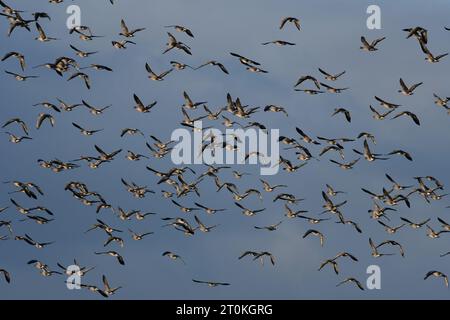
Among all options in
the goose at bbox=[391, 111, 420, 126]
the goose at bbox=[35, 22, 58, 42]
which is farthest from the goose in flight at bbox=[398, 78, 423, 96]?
the goose at bbox=[35, 22, 58, 42]

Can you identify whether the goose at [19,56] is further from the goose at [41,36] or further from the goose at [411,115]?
the goose at [411,115]

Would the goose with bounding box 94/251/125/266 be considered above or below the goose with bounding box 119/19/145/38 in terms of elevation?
below

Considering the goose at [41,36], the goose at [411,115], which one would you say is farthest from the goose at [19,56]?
the goose at [411,115]

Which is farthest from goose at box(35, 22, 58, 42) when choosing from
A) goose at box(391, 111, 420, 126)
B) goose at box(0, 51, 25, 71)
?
goose at box(391, 111, 420, 126)

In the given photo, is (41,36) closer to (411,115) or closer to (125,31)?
(125,31)

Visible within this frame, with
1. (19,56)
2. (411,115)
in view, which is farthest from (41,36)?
(411,115)

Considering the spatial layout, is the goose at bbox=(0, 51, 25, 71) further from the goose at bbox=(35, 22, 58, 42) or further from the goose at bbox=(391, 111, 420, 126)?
the goose at bbox=(391, 111, 420, 126)

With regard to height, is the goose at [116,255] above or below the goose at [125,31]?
below

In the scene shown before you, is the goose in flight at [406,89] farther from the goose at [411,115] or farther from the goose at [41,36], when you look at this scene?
the goose at [41,36]

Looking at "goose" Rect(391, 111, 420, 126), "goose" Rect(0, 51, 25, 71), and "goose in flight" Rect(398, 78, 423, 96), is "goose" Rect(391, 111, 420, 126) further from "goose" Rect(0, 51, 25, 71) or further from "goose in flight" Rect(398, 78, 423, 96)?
"goose" Rect(0, 51, 25, 71)

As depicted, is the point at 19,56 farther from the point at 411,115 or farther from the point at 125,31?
the point at 411,115

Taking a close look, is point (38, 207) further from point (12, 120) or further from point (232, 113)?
point (232, 113)

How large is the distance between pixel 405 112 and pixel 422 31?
33.0 feet

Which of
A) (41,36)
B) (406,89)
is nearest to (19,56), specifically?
(41,36)
